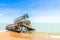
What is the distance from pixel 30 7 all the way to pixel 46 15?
2.06 metres

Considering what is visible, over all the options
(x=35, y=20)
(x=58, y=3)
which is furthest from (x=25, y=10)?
(x=58, y=3)

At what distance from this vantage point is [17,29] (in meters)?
14.6

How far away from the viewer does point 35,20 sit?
16.2 m

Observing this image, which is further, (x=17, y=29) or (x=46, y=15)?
(x=46, y=15)

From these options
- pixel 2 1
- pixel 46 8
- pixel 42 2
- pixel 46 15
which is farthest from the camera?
pixel 46 15

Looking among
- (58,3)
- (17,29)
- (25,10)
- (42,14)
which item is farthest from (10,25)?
(58,3)

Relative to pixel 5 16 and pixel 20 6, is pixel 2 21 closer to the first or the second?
pixel 5 16

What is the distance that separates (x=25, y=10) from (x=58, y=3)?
3131mm

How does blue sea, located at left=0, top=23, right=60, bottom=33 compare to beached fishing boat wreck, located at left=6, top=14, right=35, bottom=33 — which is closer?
beached fishing boat wreck, located at left=6, top=14, right=35, bottom=33

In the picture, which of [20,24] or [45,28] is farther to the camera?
[45,28]

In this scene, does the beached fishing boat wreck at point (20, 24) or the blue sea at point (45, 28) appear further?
the blue sea at point (45, 28)

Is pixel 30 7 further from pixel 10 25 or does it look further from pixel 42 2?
pixel 10 25

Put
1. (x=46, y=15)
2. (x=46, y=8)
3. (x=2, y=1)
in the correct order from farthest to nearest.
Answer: (x=46, y=15)
(x=46, y=8)
(x=2, y=1)

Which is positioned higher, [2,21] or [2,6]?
[2,6]
